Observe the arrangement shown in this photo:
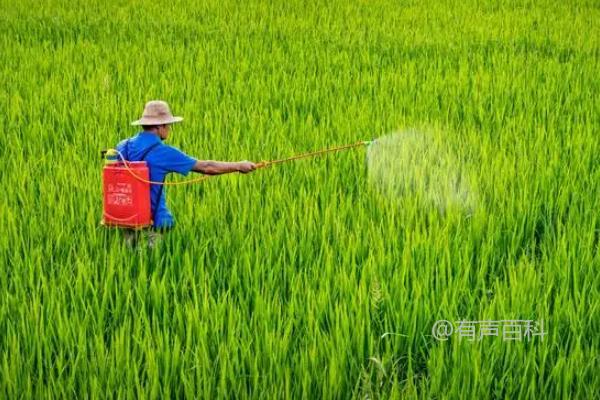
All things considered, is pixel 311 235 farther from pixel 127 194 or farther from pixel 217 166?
pixel 127 194

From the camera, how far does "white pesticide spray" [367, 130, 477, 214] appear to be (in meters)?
3.03

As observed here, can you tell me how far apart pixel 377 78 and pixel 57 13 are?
14.3ft

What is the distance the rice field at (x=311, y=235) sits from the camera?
1.81m

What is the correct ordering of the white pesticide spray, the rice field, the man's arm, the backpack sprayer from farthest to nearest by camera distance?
1. the white pesticide spray
2. the man's arm
3. the backpack sprayer
4. the rice field

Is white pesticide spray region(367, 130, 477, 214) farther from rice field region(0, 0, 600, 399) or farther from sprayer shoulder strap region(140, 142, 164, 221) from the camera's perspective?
sprayer shoulder strap region(140, 142, 164, 221)

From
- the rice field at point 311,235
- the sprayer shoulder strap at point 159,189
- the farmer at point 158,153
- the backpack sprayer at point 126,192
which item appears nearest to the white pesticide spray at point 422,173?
the rice field at point 311,235

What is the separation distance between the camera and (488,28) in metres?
7.68

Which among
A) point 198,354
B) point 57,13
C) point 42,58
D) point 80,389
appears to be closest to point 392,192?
point 198,354

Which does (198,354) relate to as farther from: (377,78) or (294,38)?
(294,38)

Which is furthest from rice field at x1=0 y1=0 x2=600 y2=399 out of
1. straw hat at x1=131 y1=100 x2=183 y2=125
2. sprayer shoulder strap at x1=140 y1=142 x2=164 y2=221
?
straw hat at x1=131 y1=100 x2=183 y2=125

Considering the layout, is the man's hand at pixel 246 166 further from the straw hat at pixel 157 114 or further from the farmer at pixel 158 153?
the straw hat at pixel 157 114

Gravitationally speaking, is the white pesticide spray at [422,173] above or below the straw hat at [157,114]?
below

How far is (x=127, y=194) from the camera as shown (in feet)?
7.53

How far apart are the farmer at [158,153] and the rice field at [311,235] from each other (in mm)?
249
